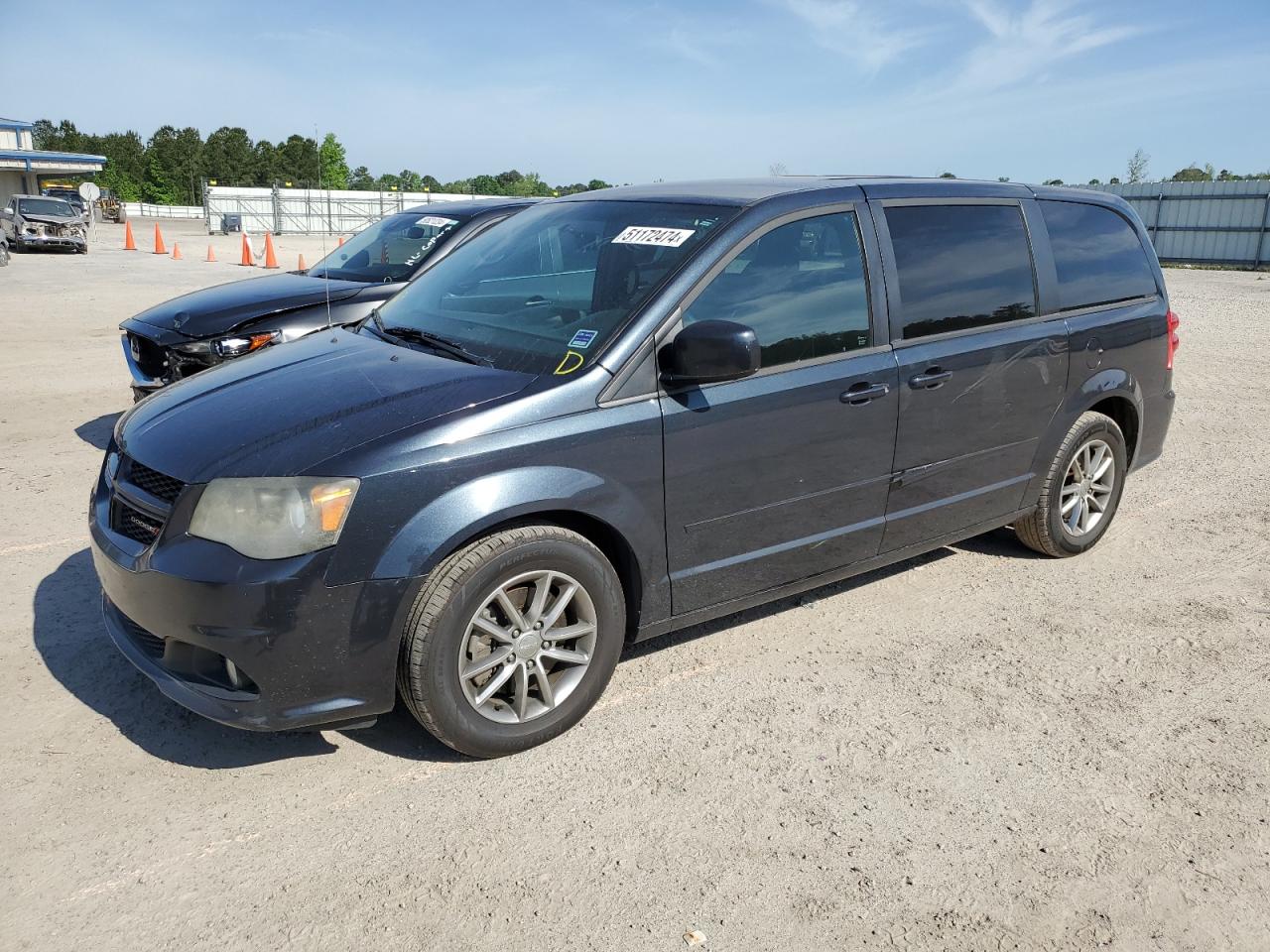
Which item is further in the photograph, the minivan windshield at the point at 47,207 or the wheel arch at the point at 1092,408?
the minivan windshield at the point at 47,207

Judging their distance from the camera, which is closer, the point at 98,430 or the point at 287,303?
the point at 287,303

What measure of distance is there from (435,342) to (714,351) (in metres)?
1.16

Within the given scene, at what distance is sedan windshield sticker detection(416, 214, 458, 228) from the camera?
25.4ft

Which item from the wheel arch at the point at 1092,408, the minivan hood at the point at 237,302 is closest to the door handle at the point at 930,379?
the wheel arch at the point at 1092,408

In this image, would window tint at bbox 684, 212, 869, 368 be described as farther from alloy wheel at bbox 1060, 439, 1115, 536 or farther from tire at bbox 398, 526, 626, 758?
alloy wheel at bbox 1060, 439, 1115, 536

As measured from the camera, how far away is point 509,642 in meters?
3.19

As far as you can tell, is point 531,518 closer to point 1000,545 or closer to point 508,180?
point 1000,545

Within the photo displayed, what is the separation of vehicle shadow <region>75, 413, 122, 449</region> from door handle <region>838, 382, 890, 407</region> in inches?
212

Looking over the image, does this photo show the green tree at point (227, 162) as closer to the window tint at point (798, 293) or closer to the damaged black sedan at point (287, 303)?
the damaged black sedan at point (287, 303)

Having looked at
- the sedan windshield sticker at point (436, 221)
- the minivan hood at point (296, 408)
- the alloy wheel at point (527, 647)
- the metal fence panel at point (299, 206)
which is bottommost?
the alloy wheel at point (527, 647)

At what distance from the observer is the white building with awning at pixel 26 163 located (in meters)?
60.8

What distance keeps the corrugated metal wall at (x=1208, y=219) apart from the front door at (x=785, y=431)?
29.0 metres

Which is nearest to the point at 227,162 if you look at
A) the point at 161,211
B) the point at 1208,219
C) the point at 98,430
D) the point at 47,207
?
the point at 161,211

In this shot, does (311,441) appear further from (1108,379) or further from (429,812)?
(1108,379)
